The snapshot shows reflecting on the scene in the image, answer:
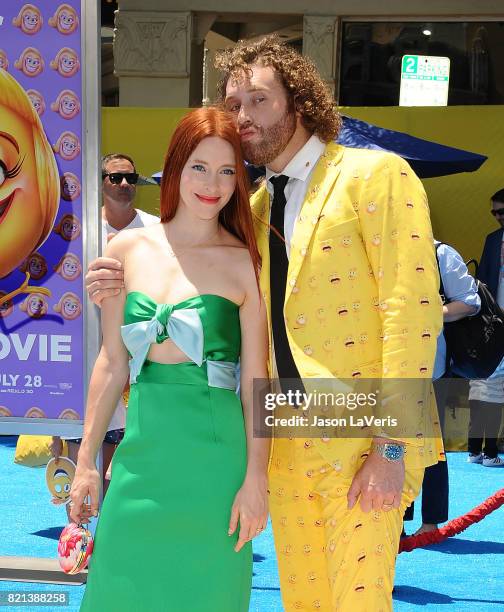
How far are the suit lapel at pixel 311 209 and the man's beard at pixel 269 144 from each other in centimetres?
13

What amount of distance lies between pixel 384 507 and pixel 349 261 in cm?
68

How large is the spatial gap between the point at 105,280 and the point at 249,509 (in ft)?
2.54

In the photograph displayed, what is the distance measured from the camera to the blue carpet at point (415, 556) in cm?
472

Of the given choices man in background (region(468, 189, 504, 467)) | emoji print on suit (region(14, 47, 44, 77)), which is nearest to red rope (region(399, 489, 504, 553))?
emoji print on suit (region(14, 47, 44, 77))

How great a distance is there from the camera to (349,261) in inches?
113

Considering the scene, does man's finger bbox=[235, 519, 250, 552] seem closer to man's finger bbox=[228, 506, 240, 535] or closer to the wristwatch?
man's finger bbox=[228, 506, 240, 535]

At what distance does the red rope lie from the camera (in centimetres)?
491

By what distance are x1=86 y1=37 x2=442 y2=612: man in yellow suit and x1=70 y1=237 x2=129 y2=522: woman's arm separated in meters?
0.07

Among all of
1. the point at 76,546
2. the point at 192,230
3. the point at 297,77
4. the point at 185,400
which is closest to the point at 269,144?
the point at 297,77

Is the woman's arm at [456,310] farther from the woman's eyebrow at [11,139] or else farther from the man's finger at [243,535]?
the man's finger at [243,535]

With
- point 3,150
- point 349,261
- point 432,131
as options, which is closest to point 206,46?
point 432,131

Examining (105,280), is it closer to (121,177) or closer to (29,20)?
(29,20)

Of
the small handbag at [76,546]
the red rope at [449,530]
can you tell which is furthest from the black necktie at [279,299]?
the red rope at [449,530]

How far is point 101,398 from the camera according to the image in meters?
3.01
